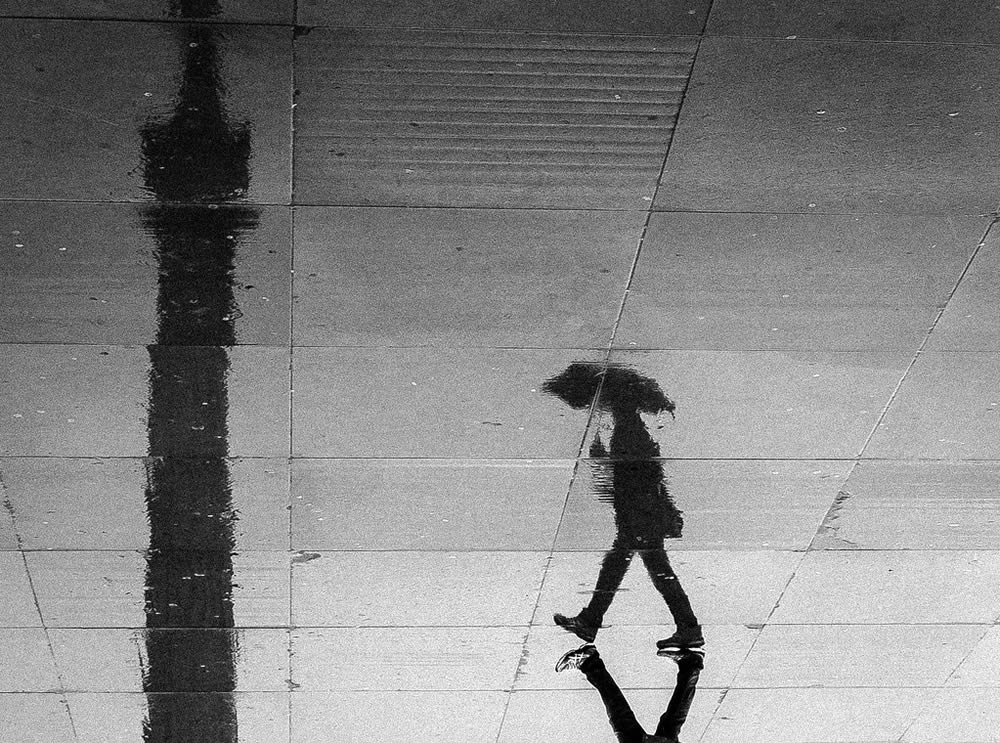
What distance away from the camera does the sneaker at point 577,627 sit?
162 inches

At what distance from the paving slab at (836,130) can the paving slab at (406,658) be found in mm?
2237

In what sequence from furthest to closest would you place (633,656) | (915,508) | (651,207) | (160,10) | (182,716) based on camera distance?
(182,716) < (633,656) < (915,508) < (651,207) < (160,10)

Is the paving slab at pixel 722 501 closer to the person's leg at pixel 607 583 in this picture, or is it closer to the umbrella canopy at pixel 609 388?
the person's leg at pixel 607 583

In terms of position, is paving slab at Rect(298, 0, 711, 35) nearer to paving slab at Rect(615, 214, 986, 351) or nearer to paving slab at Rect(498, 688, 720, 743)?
paving slab at Rect(615, 214, 986, 351)

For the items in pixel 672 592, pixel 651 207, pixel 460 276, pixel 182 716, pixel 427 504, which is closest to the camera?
pixel 651 207

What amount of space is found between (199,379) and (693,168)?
1572 mm

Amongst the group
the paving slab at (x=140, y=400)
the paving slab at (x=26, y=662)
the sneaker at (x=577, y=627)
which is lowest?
the paving slab at (x=26, y=662)

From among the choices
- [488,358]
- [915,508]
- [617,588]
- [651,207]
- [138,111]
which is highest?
[138,111]

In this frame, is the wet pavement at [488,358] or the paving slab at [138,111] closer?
the paving slab at [138,111]

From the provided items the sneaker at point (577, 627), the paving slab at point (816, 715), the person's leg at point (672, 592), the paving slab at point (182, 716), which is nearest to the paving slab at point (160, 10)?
the person's leg at point (672, 592)

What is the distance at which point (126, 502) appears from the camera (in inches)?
132

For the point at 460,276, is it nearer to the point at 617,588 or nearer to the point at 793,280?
the point at 793,280

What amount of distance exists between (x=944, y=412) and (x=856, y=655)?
61.4 inches

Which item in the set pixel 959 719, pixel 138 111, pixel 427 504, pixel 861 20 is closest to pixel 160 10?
pixel 138 111
